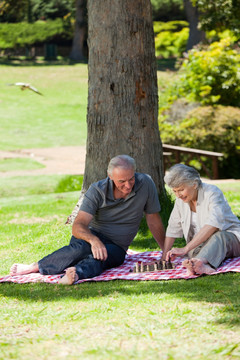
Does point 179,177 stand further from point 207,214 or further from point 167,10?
point 167,10

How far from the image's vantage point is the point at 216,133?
16641 millimetres

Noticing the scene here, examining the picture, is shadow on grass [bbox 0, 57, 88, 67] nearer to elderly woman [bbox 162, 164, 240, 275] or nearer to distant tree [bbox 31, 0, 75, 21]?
distant tree [bbox 31, 0, 75, 21]

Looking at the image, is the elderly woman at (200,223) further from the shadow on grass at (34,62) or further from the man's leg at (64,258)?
the shadow on grass at (34,62)

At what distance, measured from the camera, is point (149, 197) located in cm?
628

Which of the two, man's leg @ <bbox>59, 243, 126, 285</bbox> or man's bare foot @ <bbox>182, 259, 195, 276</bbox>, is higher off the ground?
man's bare foot @ <bbox>182, 259, 195, 276</bbox>

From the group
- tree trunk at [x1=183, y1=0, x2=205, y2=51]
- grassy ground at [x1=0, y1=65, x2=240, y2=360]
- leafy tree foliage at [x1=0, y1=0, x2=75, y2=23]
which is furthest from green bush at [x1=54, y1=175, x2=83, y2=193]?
leafy tree foliage at [x1=0, y1=0, x2=75, y2=23]

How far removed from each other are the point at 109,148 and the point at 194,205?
8.51 feet

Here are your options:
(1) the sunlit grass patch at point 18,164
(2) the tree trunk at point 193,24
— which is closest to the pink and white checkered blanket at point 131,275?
(1) the sunlit grass patch at point 18,164

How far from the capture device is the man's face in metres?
5.92

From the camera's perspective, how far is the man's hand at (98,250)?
586 centimetres

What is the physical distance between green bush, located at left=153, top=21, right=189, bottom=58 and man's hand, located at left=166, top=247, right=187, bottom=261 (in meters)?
37.9

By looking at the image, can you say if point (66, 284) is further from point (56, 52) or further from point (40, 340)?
point (56, 52)

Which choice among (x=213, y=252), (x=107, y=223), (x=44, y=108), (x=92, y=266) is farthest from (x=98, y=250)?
(x=44, y=108)

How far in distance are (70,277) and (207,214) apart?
1.36 m
